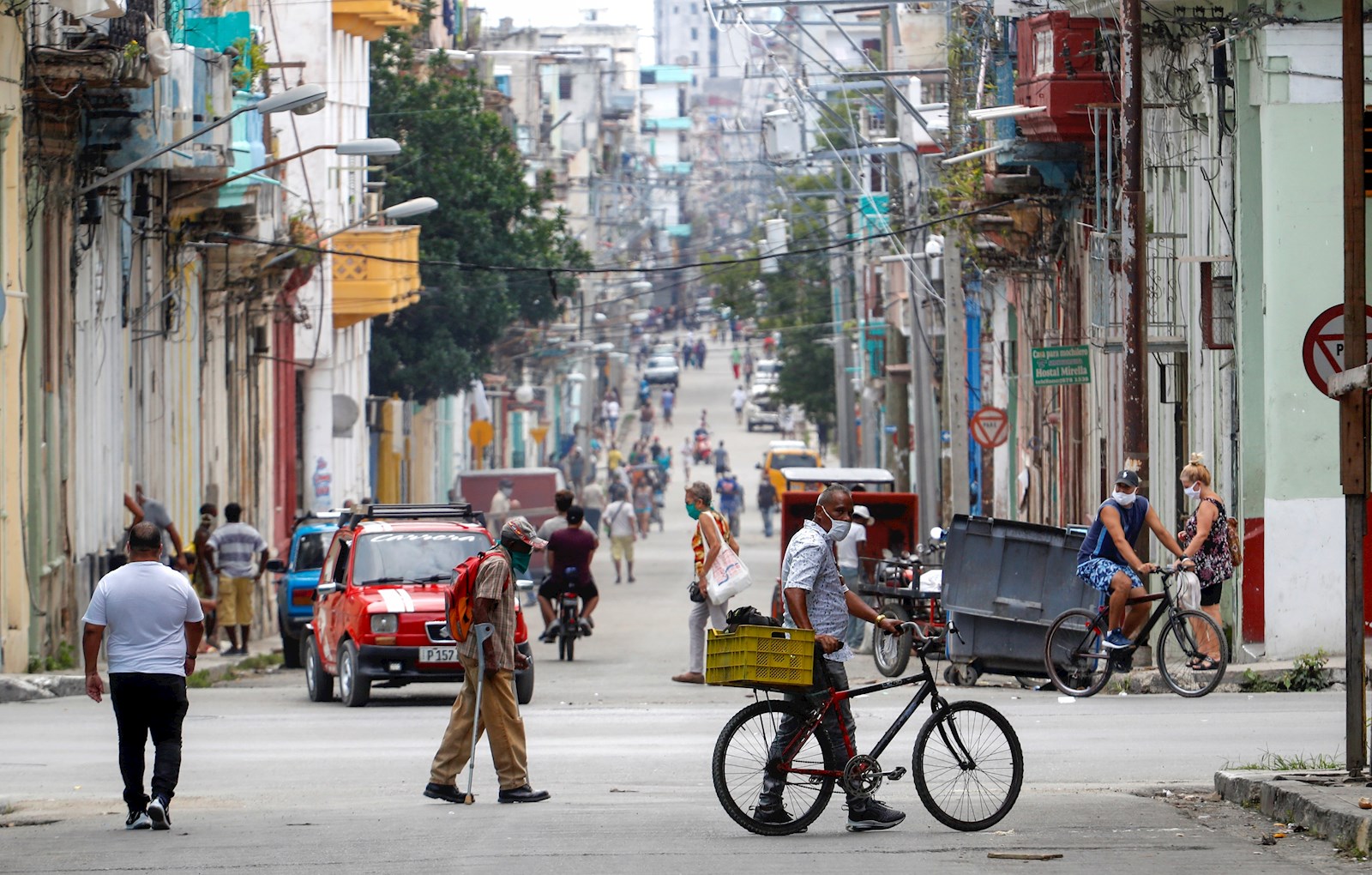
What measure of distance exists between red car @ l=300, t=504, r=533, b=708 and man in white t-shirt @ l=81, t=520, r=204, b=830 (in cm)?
709

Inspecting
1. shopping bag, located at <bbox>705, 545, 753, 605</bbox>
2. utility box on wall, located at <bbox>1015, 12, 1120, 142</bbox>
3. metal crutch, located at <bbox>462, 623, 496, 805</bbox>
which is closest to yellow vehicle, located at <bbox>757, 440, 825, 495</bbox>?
utility box on wall, located at <bbox>1015, 12, 1120, 142</bbox>

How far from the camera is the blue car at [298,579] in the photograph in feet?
85.0

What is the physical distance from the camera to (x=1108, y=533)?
60.6 feet

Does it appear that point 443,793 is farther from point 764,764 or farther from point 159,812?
point 764,764

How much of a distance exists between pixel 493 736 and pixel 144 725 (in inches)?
75.3

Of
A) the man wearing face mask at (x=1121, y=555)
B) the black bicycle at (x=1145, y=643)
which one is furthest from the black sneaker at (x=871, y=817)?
the man wearing face mask at (x=1121, y=555)

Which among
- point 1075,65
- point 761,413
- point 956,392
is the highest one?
point 1075,65

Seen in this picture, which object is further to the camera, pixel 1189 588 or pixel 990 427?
pixel 990 427

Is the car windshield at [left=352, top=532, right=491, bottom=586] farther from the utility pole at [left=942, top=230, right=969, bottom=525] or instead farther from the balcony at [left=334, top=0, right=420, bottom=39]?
the balcony at [left=334, top=0, right=420, bottom=39]

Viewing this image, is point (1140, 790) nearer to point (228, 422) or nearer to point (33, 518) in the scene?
point (33, 518)

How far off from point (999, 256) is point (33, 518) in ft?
53.1

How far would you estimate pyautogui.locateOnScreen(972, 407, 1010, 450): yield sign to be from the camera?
31.8 metres

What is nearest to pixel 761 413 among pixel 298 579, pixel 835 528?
pixel 298 579

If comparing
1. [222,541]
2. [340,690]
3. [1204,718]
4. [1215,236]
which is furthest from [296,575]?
[1204,718]
